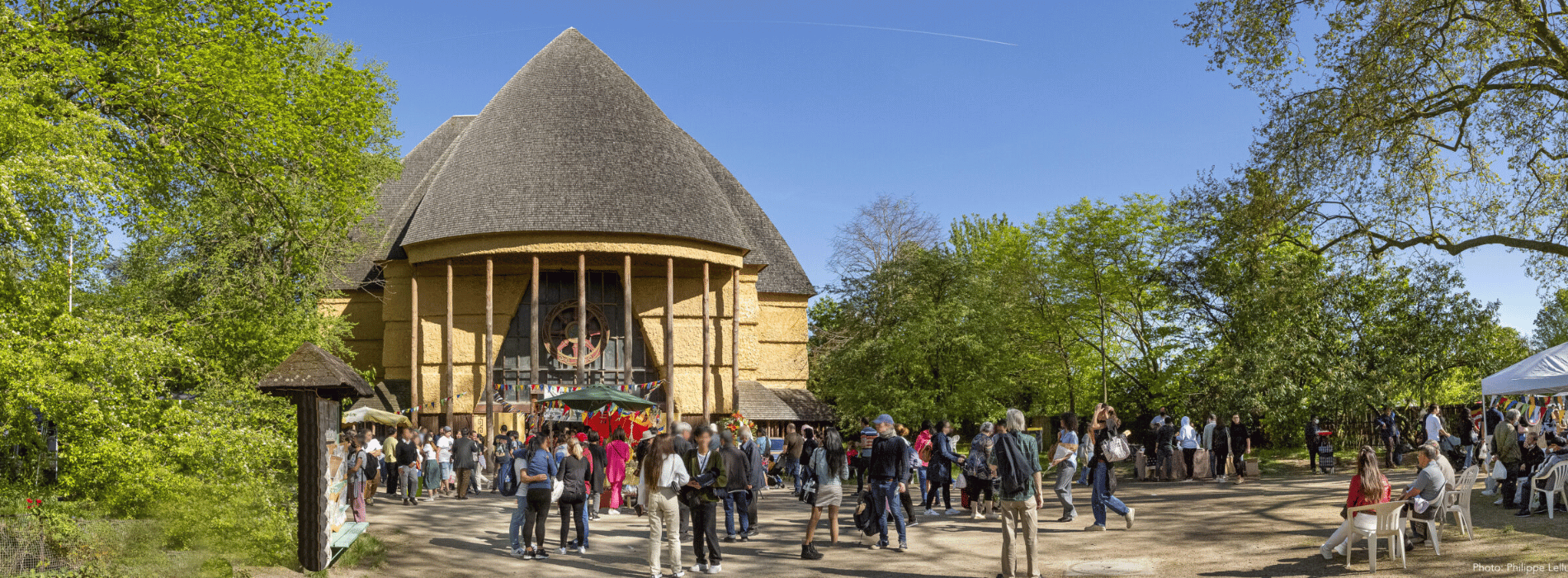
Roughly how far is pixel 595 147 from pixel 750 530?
20247mm

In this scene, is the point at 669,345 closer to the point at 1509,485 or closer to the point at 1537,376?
the point at 1537,376

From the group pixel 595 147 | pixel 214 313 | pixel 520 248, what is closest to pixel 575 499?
A: pixel 214 313

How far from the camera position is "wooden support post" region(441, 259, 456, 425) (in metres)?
29.9

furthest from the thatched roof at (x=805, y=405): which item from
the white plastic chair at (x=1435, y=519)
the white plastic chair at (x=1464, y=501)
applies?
the white plastic chair at (x=1435, y=519)

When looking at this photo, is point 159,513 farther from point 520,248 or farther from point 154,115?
point 520,248

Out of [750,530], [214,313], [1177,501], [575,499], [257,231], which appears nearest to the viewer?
[575,499]

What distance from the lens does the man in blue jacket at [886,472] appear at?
11.6 m

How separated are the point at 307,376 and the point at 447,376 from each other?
21.2 metres

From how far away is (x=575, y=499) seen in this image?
1211 cm

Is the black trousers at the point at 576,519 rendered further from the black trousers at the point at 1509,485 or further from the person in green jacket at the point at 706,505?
the black trousers at the point at 1509,485

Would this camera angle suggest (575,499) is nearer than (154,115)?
Yes

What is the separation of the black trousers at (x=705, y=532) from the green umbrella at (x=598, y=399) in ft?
30.2

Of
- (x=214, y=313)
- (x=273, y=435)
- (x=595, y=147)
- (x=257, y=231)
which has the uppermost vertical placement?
(x=595, y=147)

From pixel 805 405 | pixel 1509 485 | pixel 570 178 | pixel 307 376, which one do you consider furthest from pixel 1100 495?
pixel 805 405
